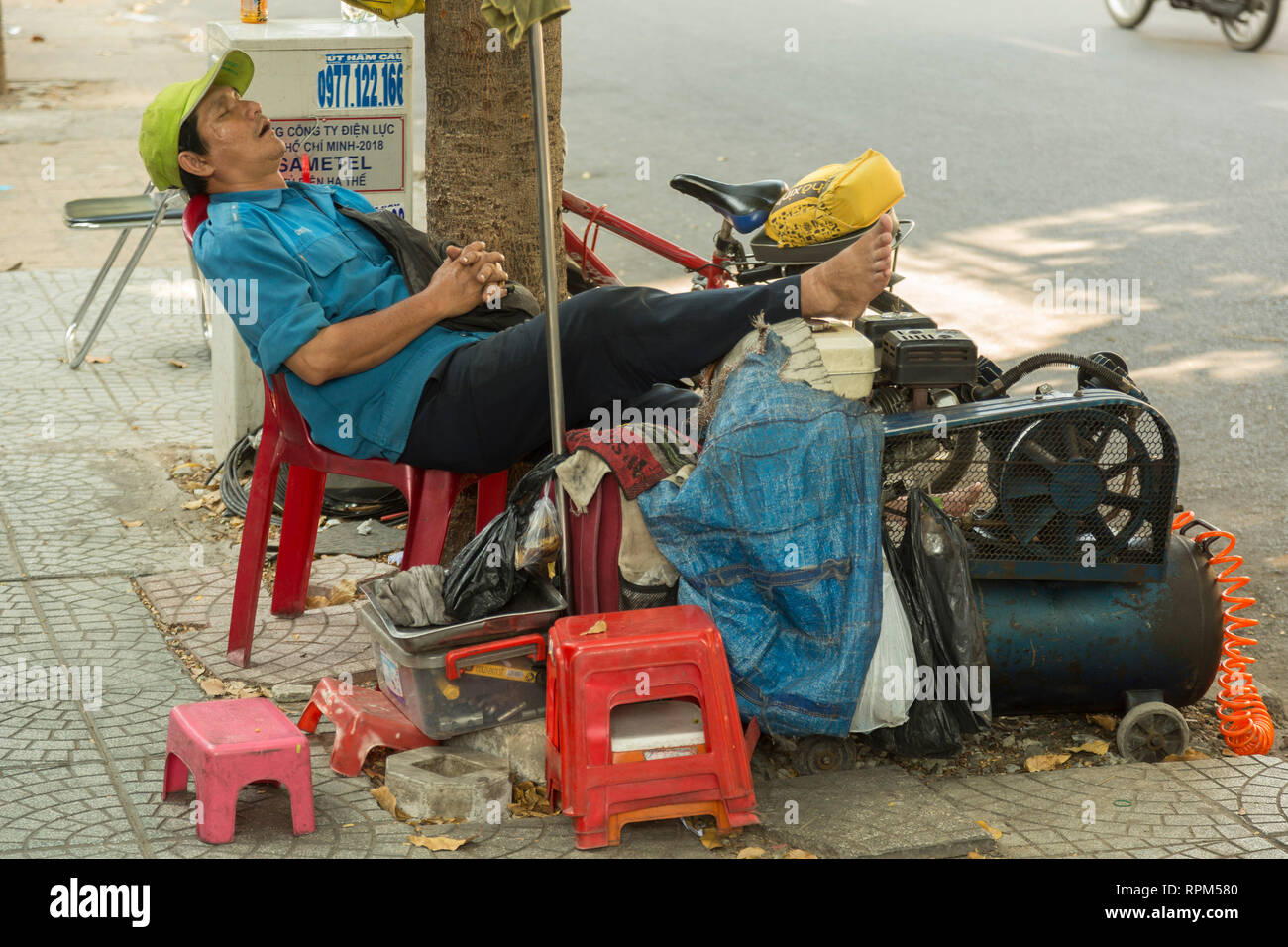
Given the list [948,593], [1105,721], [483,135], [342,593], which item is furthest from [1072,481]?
[342,593]

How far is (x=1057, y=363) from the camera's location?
3.37m

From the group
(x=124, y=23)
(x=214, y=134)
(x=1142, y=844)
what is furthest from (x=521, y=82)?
(x=124, y=23)

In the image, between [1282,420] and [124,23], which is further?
[124,23]

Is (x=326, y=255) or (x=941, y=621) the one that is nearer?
(x=941, y=621)

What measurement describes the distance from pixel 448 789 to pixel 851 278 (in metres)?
1.34

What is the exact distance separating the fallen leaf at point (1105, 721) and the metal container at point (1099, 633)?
0.17 m

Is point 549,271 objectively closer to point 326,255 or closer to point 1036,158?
point 326,255

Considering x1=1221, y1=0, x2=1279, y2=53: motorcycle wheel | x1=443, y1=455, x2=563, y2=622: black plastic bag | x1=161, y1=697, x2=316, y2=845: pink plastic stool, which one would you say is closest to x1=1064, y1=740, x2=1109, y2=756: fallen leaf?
x1=443, y1=455, x2=563, y2=622: black plastic bag

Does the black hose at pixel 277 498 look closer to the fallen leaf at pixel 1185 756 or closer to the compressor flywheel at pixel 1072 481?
the compressor flywheel at pixel 1072 481

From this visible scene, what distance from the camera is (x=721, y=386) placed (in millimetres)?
3094

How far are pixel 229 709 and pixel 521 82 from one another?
1794 millimetres

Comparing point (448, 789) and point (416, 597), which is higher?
point (416, 597)

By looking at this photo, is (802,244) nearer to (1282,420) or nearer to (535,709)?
(535,709)

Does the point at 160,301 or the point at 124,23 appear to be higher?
the point at 124,23
